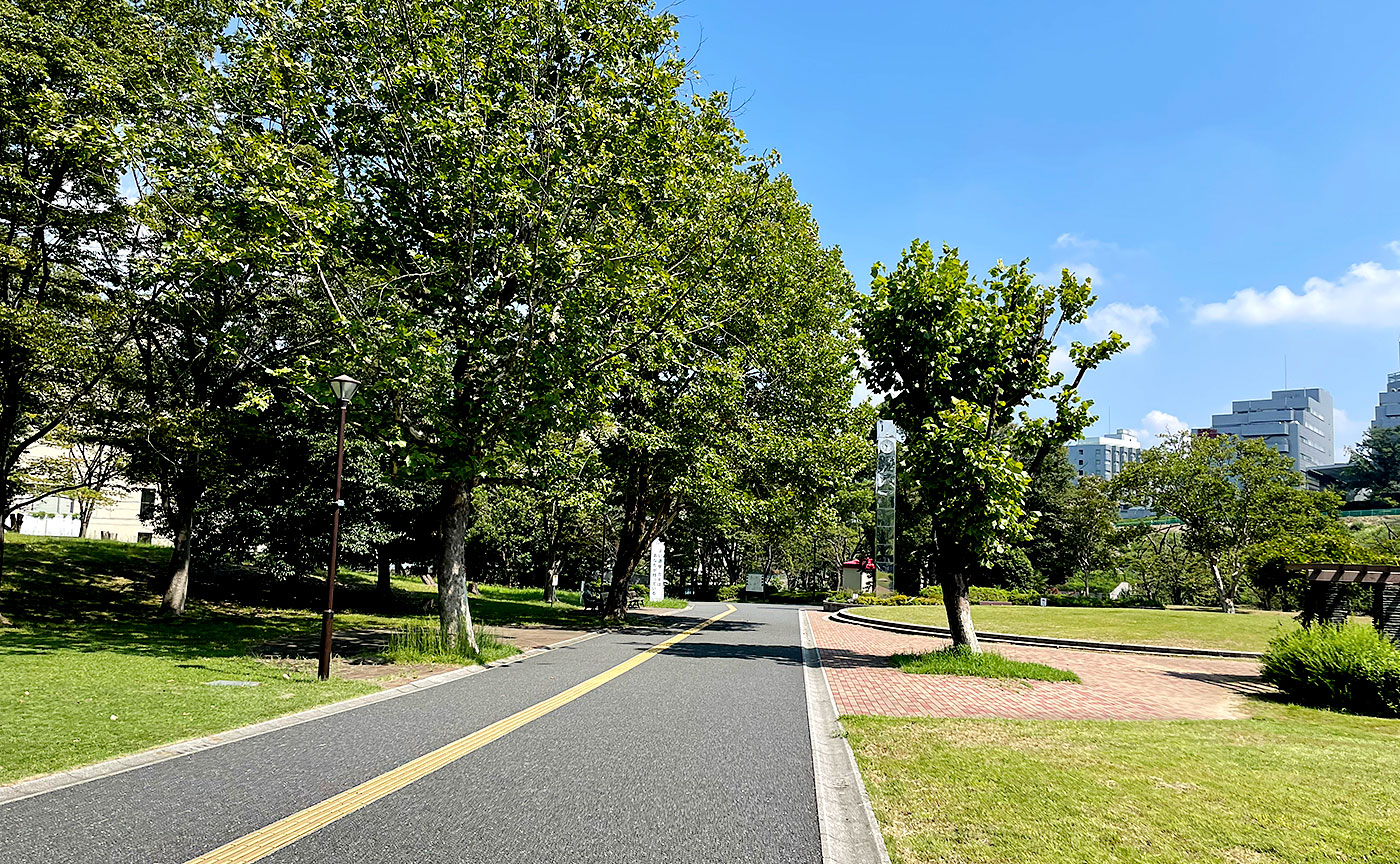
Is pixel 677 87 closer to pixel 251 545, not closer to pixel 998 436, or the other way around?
pixel 998 436

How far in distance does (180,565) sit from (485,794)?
20.0m

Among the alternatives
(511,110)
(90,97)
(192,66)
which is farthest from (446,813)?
(90,97)

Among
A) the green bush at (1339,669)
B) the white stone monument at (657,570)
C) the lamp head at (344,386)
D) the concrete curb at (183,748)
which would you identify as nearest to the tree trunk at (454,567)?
the concrete curb at (183,748)

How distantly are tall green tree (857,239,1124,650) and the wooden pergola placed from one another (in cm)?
530

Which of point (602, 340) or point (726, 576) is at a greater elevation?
point (602, 340)

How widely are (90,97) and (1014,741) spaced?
19915mm

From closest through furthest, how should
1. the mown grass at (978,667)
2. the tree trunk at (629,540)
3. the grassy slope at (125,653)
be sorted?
the grassy slope at (125,653)
the mown grass at (978,667)
the tree trunk at (629,540)

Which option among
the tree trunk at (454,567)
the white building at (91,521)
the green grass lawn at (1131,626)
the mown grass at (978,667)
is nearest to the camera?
the mown grass at (978,667)

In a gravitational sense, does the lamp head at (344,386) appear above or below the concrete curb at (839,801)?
above

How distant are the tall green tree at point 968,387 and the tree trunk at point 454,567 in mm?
8939

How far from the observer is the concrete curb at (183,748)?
570 centimetres

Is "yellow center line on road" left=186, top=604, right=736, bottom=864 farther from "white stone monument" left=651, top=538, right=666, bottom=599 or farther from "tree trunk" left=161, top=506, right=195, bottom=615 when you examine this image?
"white stone monument" left=651, top=538, right=666, bottom=599

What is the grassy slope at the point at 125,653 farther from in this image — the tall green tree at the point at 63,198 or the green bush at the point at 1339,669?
the green bush at the point at 1339,669

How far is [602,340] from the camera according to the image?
14172mm
